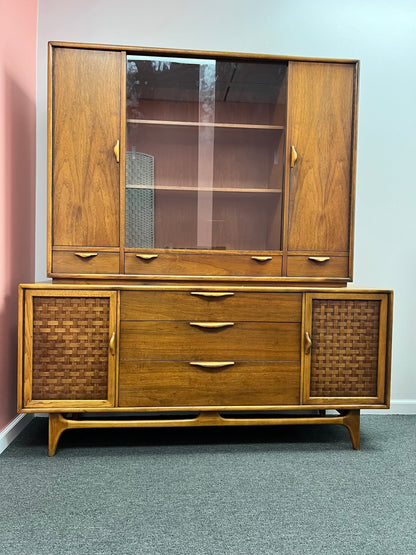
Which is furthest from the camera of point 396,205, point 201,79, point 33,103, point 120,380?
point 396,205

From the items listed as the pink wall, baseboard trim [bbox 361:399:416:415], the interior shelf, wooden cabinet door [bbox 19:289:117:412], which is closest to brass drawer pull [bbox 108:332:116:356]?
wooden cabinet door [bbox 19:289:117:412]

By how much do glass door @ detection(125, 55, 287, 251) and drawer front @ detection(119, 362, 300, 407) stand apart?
19.3 inches

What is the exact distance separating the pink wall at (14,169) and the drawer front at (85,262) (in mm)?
249

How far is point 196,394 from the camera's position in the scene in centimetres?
168

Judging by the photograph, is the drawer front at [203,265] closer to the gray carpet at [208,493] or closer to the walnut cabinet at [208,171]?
the walnut cabinet at [208,171]

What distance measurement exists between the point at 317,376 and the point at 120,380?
0.78 metres

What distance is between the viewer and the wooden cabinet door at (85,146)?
1672 mm

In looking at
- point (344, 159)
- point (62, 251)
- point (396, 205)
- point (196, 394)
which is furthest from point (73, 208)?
point (396, 205)

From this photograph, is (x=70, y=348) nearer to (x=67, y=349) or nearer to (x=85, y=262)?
(x=67, y=349)

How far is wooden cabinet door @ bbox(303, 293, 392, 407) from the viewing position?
1729mm

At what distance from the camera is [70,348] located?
163cm

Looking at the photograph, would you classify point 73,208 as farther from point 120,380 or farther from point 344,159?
point 344,159

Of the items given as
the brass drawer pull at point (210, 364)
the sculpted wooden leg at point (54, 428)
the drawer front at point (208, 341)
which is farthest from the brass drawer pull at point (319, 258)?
the sculpted wooden leg at point (54, 428)

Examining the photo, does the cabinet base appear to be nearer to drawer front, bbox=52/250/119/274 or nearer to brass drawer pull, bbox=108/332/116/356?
brass drawer pull, bbox=108/332/116/356
